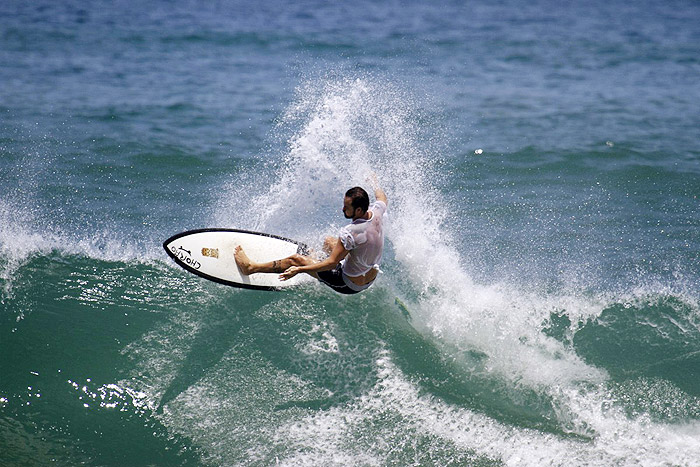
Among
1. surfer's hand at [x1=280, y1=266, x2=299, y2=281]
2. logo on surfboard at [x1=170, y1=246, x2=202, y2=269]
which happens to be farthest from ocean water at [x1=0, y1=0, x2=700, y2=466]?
surfer's hand at [x1=280, y1=266, x2=299, y2=281]

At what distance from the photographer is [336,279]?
720 centimetres

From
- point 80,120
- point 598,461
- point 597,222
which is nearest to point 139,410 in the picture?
point 598,461

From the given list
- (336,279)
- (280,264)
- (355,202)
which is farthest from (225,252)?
(355,202)

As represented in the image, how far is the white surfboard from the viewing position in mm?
7637

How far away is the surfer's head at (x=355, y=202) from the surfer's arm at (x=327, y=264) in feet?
1.08

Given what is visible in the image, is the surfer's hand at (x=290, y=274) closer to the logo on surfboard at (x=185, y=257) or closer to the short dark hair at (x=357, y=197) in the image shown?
the short dark hair at (x=357, y=197)

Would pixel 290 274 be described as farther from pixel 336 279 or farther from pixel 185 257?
pixel 185 257

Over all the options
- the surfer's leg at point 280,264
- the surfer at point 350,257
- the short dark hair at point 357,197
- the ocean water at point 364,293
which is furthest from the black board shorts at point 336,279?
the short dark hair at point 357,197

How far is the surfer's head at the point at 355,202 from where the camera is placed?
20.8 ft

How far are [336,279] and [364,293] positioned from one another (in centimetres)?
92

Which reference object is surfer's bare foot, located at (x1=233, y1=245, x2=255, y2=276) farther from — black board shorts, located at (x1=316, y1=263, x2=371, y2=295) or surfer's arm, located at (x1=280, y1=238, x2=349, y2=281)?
black board shorts, located at (x1=316, y1=263, x2=371, y2=295)

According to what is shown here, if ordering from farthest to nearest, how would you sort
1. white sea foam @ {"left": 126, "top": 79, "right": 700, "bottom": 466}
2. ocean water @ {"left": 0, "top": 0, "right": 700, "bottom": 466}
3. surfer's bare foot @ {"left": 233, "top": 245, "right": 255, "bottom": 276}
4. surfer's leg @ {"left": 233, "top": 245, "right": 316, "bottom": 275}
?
surfer's bare foot @ {"left": 233, "top": 245, "right": 255, "bottom": 276}
surfer's leg @ {"left": 233, "top": 245, "right": 316, "bottom": 275}
ocean water @ {"left": 0, "top": 0, "right": 700, "bottom": 466}
white sea foam @ {"left": 126, "top": 79, "right": 700, "bottom": 466}

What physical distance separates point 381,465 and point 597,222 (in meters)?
6.04

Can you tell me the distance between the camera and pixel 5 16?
883 inches
